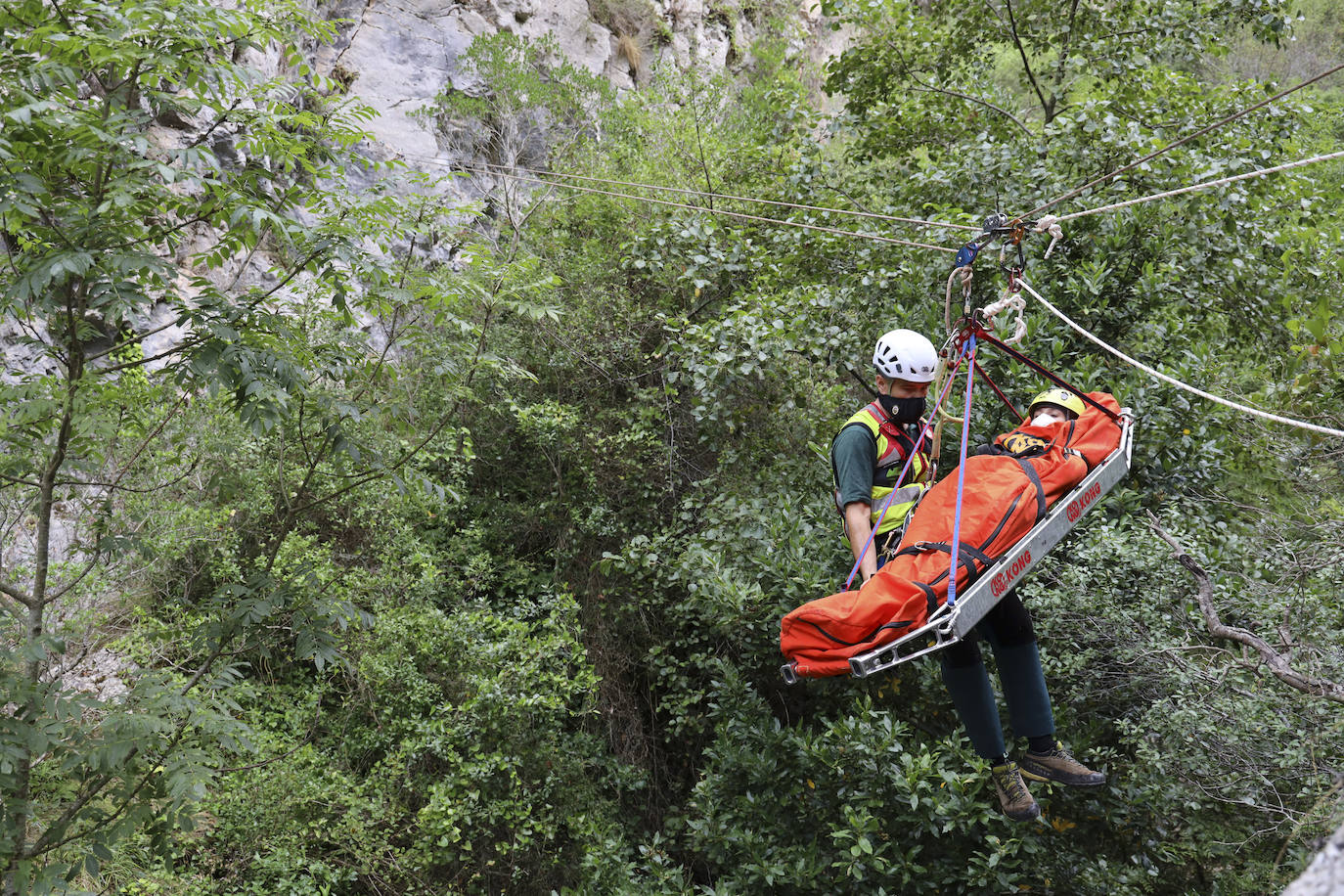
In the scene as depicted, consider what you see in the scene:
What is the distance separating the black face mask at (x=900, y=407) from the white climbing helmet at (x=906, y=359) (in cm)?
9

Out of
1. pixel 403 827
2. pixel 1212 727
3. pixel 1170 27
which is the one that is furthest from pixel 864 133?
pixel 403 827

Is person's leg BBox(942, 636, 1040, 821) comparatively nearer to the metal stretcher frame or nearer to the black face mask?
the metal stretcher frame

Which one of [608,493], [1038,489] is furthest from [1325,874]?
[608,493]

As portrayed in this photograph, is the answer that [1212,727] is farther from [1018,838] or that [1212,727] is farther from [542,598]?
[542,598]

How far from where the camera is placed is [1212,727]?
3932 millimetres

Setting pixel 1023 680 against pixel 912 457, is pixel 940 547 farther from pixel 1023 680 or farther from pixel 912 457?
pixel 1023 680

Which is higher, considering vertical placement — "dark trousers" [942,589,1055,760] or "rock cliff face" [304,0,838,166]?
"rock cliff face" [304,0,838,166]

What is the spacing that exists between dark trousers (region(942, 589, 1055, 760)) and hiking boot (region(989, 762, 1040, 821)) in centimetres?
8

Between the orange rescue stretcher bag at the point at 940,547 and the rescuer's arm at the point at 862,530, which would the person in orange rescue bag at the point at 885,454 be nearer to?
the rescuer's arm at the point at 862,530

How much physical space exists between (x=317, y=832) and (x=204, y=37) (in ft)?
16.3

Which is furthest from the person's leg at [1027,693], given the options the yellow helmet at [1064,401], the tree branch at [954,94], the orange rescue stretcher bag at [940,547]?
the tree branch at [954,94]

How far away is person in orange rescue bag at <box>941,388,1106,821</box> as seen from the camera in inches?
135

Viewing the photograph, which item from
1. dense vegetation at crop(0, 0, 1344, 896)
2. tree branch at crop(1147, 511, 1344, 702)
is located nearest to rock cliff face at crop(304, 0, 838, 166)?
dense vegetation at crop(0, 0, 1344, 896)

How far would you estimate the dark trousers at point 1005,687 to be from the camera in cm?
344
